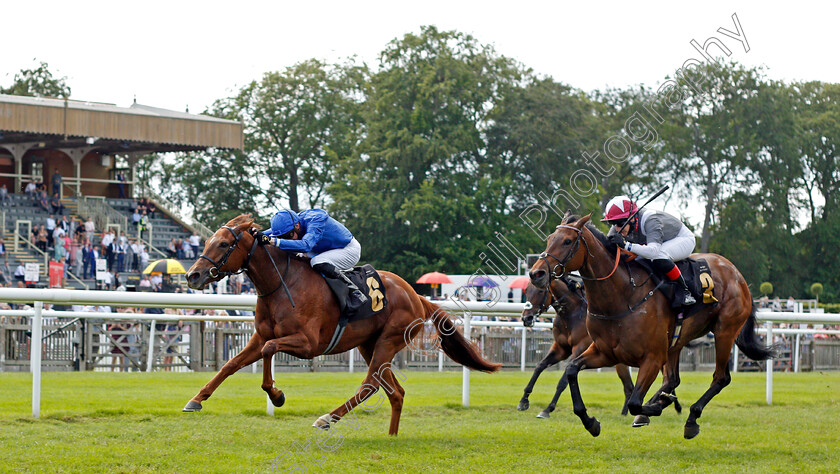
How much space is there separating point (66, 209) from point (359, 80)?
1720 centimetres

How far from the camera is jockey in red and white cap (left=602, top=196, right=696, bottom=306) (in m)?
7.38

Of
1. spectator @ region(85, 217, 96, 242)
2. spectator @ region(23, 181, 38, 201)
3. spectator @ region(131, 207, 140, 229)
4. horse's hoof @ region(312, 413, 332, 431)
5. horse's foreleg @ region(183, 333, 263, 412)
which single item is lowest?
horse's hoof @ region(312, 413, 332, 431)

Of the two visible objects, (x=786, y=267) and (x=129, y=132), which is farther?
(x=786, y=267)

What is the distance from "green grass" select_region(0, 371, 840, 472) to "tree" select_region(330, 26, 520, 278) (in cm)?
2358

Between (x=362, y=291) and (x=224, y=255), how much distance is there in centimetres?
110

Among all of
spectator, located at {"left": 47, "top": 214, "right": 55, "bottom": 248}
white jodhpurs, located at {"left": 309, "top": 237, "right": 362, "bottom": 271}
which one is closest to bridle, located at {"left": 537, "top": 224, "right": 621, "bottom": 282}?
white jodhpurs, located at {"left": 309, "top": 237, "right": 362, "bottom": 271}

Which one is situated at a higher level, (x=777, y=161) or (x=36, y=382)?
(x=777, y=161)

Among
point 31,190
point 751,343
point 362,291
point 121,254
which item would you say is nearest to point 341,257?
point 362,291

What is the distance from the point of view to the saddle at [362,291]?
7.21 m

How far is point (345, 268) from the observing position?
746cm

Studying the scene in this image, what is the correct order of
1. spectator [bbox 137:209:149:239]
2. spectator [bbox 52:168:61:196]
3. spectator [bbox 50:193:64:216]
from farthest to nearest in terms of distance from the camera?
spectator [bbox 52:168:61:196]
spectator [bbox 50:193:64:216]
spectator [bbox 137:209:149:239]

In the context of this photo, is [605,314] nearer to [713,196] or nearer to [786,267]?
[713,196]

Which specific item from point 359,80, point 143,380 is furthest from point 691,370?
point 359,80

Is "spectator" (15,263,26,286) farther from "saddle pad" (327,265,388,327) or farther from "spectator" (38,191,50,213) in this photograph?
"saddle pad" (327,265,388,327)
